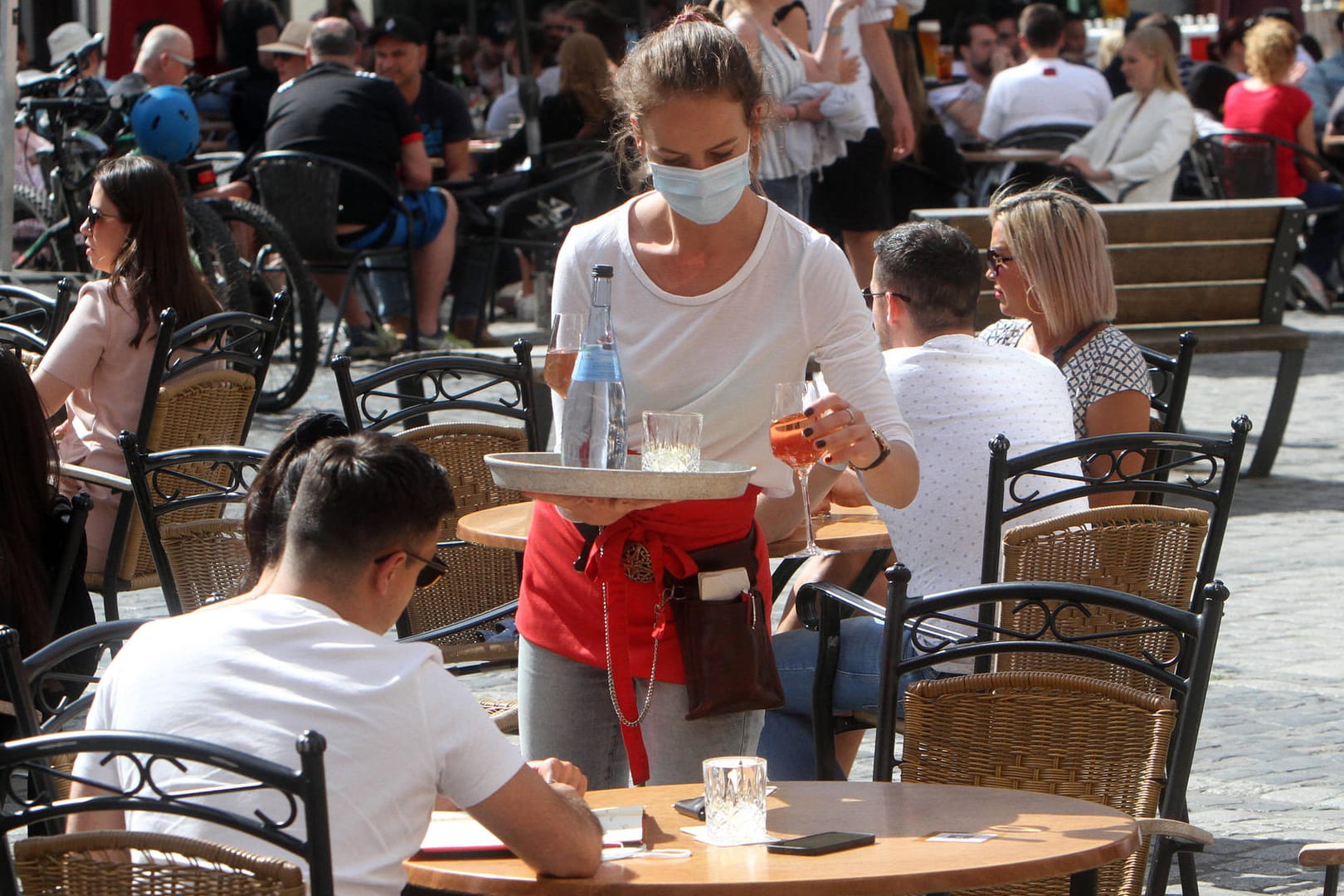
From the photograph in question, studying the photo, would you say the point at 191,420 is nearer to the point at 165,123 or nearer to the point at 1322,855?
the point at 1322,855

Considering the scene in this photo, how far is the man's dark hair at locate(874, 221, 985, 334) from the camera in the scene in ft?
14.4

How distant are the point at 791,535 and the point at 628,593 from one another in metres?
1.10

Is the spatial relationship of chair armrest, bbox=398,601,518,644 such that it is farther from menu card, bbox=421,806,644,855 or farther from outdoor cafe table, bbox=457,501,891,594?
menu card, bbox=421,806,644,855

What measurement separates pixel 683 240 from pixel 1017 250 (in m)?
2.40

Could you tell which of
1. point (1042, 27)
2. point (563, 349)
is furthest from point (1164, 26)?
point (563, 349)

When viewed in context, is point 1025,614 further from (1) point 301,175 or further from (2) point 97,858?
(1) point 301,175

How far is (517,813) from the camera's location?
2230mm

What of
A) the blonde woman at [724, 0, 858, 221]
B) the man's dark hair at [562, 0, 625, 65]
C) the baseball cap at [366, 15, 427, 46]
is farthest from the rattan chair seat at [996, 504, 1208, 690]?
the man's dark hair at [562, 0, 625, 65]

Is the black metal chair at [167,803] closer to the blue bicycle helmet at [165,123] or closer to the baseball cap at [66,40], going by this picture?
the blue bicycle helmet at [165,123]

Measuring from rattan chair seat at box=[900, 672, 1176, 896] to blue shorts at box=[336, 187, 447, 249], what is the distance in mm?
7688

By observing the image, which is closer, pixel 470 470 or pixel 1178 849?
pixel 1178 849

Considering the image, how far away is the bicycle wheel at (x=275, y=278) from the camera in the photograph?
913 centimetres

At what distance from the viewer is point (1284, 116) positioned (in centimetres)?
1312

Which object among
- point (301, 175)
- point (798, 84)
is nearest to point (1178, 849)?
point (798, 84)
